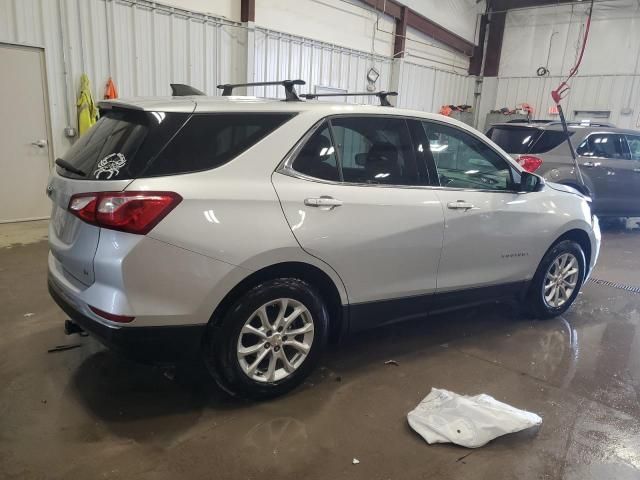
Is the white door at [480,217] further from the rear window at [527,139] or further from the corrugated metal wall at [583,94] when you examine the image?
the corrugated metal wall at [583,94]

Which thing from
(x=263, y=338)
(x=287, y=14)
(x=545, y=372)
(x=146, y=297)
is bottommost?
(x=545, y=372)

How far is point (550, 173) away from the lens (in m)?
7.17

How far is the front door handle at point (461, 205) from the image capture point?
3190 millimetres

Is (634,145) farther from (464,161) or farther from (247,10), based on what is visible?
(247,10)

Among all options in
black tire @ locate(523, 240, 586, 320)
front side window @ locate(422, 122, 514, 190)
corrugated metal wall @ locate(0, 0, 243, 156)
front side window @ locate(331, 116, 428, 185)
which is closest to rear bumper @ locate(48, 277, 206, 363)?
front side window @ locate(331, 116, 428, 185)

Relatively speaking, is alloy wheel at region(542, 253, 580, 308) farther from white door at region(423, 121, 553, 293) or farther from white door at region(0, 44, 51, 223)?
white door at region(0, 44, 51, 223)

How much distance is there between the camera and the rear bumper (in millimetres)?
2240

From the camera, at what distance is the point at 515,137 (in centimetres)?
754

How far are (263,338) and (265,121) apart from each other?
112cm

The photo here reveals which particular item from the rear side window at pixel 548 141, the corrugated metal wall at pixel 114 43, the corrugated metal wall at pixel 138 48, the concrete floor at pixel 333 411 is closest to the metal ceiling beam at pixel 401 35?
the corrugated metal wall at pixel 138 48

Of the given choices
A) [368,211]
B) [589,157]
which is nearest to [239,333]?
[368,211]

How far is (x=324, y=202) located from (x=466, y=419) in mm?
1323

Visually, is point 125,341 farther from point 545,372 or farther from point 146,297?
point 545,372

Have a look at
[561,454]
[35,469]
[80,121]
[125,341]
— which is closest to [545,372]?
[561,454]
